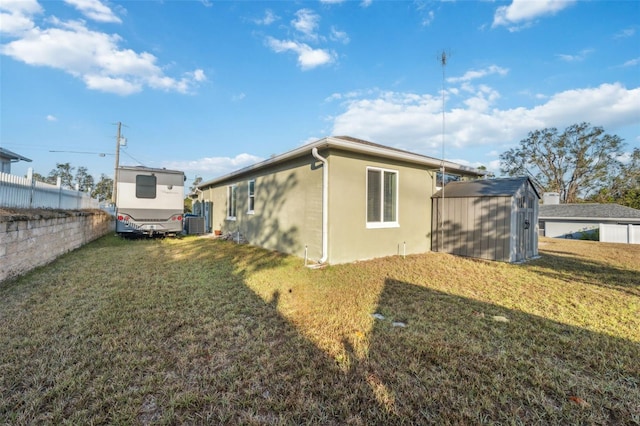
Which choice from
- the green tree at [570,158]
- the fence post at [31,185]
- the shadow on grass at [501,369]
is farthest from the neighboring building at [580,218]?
the fence post at [31,185]

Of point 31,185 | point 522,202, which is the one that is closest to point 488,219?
point 522,202

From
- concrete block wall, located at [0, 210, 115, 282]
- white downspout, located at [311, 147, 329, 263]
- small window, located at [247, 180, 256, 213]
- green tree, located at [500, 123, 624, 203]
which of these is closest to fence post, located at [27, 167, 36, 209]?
concrete block wall, located at [0, 210, 115, 282]

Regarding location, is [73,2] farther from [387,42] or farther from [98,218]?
[387,42]

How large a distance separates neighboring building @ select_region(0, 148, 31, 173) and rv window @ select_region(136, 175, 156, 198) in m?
7.71

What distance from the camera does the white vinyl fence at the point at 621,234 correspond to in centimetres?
1443

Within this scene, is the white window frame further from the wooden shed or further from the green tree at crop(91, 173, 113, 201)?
the green tree at crop(91, 173, 113, 201)

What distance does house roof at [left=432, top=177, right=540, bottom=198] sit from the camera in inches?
270

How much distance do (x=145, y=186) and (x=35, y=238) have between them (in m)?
5.08

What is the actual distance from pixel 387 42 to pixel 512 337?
9.41 meters

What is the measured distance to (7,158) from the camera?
1272 centimetres

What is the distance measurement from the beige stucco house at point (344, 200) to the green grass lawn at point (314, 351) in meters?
1.82

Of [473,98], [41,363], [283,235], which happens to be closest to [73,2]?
[283,235]

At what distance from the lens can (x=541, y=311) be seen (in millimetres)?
3543

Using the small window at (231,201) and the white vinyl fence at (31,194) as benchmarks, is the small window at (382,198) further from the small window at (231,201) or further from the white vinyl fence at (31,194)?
the white vinyl fence at (31,194)
